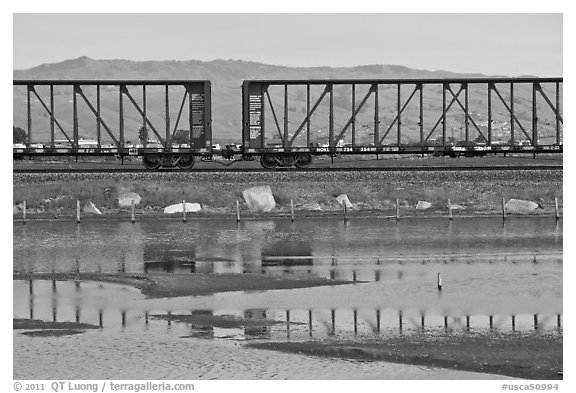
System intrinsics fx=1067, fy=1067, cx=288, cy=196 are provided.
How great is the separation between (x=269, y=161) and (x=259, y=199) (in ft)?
33.0

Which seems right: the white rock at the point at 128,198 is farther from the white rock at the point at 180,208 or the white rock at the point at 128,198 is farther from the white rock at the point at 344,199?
the white rock at the point at 344,199

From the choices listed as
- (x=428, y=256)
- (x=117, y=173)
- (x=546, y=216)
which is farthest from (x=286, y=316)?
(x=117, y=173)

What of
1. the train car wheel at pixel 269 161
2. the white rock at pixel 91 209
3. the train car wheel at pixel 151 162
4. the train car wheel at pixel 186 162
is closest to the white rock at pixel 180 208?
the white rock at pixel 91 209

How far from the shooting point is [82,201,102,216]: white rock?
2040 inches

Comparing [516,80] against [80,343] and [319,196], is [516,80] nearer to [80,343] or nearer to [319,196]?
[319,196]

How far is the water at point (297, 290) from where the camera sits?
24.8m

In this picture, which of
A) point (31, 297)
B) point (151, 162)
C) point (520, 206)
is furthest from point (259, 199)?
point (31, 297)

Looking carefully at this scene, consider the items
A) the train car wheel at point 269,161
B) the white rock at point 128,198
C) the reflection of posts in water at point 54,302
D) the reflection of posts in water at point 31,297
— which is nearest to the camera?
the reflection of posts in water at point 54,302

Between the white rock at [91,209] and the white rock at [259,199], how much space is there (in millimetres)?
7209

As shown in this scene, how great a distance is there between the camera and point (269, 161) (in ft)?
205

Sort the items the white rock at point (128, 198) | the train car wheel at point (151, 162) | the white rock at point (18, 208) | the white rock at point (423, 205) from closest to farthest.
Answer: the white rock at point (18, 208) → the white rock at point (128, 198) → the white rock at point (423, 205) → the train car wheel at point (151, 162)

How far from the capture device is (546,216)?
50938mm

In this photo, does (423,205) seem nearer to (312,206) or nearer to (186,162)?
(312,206)

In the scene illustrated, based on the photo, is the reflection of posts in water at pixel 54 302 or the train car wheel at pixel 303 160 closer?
the reflection of posts in water at pixel 54 302
